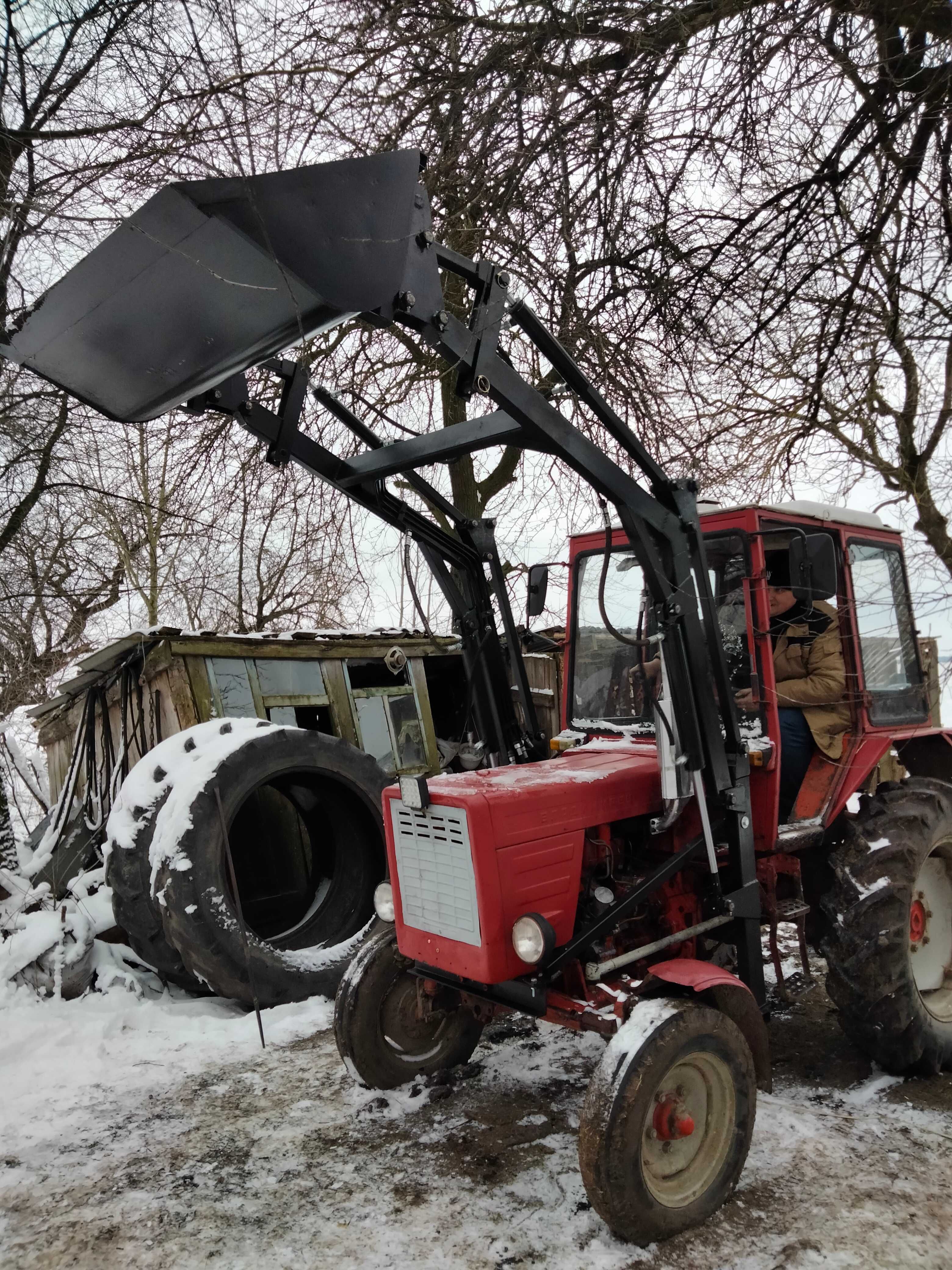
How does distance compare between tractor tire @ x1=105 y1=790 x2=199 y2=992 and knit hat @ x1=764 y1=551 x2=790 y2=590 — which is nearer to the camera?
knit hat @ x1=764 y1=551 x2=790 y2=590

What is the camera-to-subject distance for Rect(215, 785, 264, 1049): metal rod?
13.2 feet

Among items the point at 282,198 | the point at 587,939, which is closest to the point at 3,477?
the point at 282,198

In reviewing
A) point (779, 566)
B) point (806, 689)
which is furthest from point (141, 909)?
point (779, 566)

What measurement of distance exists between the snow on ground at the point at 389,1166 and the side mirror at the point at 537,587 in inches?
80.4

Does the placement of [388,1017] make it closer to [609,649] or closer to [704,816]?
[704,816]

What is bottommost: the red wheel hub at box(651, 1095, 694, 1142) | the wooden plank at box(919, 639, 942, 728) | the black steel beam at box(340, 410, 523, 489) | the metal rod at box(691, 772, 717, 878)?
the red wheel hub at box(651, 1095, 694, 1142)

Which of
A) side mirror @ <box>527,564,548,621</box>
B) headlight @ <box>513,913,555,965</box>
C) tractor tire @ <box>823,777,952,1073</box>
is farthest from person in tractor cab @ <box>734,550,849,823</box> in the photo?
headlight @ <box>513,913,555,965</box>

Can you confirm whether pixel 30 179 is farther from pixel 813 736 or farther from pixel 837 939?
pixel 837 939

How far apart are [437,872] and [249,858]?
359cm

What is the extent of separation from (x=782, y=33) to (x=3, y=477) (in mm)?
4810

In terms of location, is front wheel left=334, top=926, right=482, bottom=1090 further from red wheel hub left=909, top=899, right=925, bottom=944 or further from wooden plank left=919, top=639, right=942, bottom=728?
wooden plank left=919, top=639, right=942, bottom=728

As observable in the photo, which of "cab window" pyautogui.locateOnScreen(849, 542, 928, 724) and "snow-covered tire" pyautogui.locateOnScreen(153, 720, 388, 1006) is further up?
"cab window" pyautogui.locateOnScreen(849, 542, 928, 724)

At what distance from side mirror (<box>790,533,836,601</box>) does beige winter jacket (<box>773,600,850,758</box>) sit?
1.81 ft

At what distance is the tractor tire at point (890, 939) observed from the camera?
3584 millimetres
